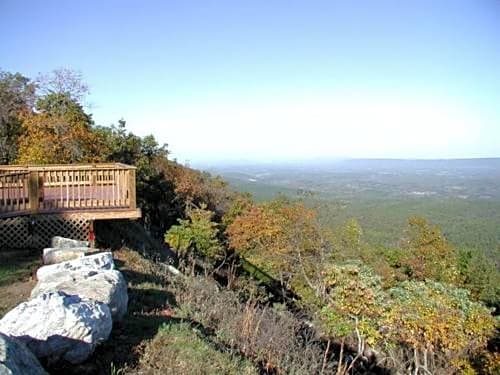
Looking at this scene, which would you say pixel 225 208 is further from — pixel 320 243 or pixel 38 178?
pixel 38 178

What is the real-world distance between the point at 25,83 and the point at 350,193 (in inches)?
4090

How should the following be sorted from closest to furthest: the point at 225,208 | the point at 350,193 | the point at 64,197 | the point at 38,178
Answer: the point at 38,178, the point at 64,197, the point at 225,208, the point at 350,193

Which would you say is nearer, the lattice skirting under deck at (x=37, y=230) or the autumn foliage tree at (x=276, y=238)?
the lattice skirting under deck at (x=37, y=230)

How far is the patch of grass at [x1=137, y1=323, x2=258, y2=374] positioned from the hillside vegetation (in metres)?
0.02

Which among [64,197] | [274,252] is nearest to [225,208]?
[274,252]

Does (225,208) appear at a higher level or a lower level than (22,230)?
lower

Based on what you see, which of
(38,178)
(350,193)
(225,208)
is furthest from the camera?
(350,193)

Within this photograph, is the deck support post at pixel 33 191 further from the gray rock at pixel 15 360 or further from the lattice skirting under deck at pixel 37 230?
the gray rock at pixel 15 360

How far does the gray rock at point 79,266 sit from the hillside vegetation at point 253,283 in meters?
0.67

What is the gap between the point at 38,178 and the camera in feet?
30.0

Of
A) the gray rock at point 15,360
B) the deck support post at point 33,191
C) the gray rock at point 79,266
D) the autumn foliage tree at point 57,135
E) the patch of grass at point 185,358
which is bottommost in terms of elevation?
the patch of grass at point 185,358

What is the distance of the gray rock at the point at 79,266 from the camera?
5.92 metres

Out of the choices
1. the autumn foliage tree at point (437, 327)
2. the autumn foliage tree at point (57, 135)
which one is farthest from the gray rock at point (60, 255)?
the autumn foliage tree at point (437, 327)

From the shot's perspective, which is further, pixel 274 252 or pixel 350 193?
pixel 350 193
